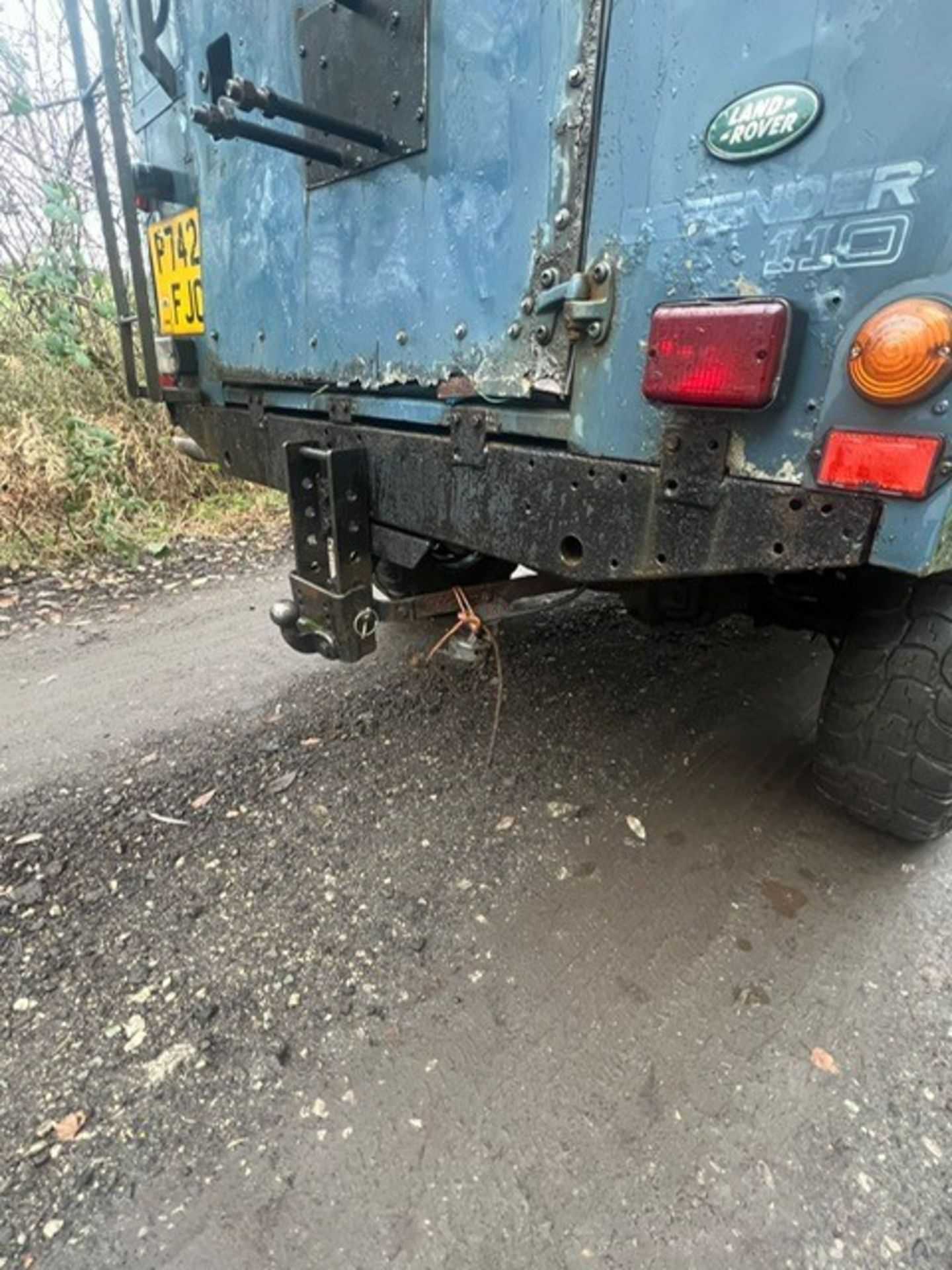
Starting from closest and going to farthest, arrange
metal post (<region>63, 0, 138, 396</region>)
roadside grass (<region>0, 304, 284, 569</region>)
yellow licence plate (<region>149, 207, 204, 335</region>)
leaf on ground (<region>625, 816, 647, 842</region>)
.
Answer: leaf on ground (<region>625, 816, 647, 842</region>) < metal post (<region>63, 0, 138, 396</region>) < yellow licence plate (<region>149, 207, 204, 335</region>) < roadside grass (<region>0, 304, 284, 569</region>)

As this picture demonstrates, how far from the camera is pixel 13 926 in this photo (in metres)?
1.74

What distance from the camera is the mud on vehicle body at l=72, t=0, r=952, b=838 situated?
1088 millimetres

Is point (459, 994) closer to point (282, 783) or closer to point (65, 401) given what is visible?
point (282, 783)

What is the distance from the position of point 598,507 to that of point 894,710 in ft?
3.31

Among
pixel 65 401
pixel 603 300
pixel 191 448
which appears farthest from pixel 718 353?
pixel 65 401

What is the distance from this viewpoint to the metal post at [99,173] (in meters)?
2.27

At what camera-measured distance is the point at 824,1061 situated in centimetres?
148

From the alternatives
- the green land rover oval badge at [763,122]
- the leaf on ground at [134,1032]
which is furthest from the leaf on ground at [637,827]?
the green land rover oval badge at [763,122]

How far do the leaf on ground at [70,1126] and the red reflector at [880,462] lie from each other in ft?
6.03

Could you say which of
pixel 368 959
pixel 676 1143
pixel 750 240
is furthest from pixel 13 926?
pixel 750 240

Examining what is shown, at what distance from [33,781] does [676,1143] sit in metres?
2.19

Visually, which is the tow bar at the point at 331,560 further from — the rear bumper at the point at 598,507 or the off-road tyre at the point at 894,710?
the off-road tyre at the point at 894,710

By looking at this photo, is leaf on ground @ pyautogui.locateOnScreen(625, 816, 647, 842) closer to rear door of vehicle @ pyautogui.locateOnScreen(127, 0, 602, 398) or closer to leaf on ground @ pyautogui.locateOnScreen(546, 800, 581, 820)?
leaf on ground @ pyautogui.locateOnScreen(546, 800, 581, 820)

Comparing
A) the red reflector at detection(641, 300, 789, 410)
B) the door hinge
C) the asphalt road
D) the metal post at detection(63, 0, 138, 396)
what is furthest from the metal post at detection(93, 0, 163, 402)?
the red reflector at detection(641, 300, 789, 410)
